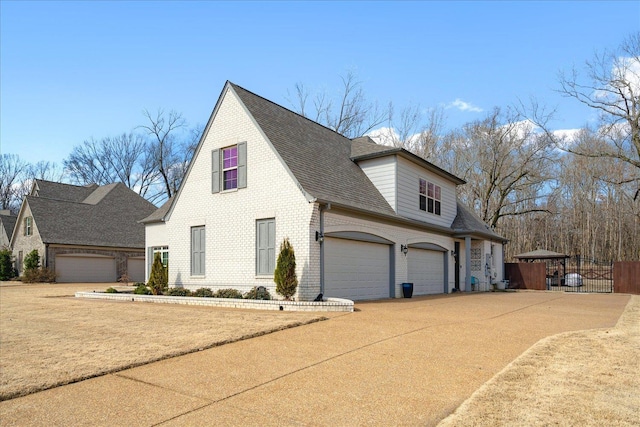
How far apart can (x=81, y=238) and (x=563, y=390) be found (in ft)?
111

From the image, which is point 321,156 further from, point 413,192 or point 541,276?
point 541,276

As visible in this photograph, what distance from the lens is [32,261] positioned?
102 feet

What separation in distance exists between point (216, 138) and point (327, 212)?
5957 millimetres

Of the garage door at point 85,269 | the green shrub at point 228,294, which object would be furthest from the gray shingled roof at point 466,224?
the garage door at point 85,269

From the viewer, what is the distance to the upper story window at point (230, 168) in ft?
58.1

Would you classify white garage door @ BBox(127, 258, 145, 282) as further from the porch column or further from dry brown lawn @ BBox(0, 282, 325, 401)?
the porch column

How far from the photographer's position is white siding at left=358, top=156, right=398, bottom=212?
19.5 metres

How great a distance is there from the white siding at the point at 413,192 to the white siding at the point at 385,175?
333 millimetres

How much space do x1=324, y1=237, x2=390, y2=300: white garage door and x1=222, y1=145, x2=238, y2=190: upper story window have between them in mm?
4624

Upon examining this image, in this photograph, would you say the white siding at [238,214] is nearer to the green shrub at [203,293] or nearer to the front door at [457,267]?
the green shrub at [203,293]

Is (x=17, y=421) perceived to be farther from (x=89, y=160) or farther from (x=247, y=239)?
(x=89, y=160)

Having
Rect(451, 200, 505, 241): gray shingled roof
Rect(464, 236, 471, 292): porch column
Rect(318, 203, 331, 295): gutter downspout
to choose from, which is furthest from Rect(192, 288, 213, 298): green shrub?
Rect(464, 236, 471, 292): porch column

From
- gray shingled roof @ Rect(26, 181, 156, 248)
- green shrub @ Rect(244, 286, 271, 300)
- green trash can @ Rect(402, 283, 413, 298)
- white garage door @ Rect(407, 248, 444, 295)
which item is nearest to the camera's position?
green shrub @ Rect(244, 286, 271, 300)

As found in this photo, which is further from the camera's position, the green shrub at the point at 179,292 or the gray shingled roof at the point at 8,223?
the gray shingled roof at the point at 8,223
